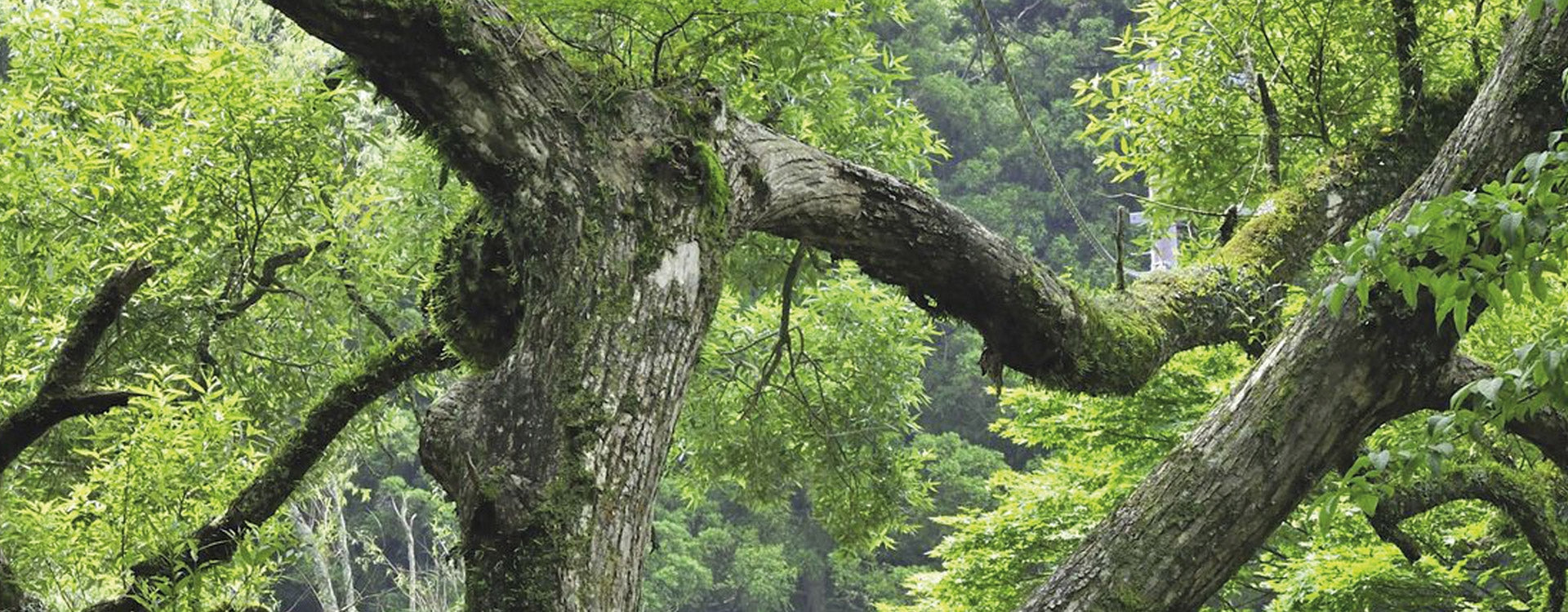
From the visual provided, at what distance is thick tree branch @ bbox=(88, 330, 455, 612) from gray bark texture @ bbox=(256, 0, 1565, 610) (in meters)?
0.71

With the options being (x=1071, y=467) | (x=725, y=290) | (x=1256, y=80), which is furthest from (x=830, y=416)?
(x=1071, y=467)

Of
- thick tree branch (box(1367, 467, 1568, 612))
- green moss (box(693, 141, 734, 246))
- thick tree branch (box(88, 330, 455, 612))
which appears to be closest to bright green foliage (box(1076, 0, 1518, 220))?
thick tree branch (box(1367, 467, 1568, 612))

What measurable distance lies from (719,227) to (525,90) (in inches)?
18.2

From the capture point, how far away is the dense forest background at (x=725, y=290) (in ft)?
14.0

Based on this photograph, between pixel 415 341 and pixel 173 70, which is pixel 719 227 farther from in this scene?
pixel 173 70

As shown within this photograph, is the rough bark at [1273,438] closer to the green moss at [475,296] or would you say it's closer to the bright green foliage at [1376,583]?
the green moss at [475,296]

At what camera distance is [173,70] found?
627 cm

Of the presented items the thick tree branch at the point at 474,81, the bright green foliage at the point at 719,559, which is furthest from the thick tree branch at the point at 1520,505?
the bright green foliage at the point at 719,559

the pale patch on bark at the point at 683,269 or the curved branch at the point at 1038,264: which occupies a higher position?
the curved branch at the point at 1038,264

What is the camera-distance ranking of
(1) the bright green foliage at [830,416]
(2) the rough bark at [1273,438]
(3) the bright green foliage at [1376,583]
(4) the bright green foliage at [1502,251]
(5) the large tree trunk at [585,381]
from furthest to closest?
1. (1) the bright green foliage at [830,416]
2. (3) the bright green foliage at [1376,583]
3. (2) the rough bark at [1273,438]
4. (5) the large tree trunk at [585,381]
5. (4) the bright green foliage at [1502,251]

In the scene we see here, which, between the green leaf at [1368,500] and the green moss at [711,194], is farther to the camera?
the green moss at [711,194]

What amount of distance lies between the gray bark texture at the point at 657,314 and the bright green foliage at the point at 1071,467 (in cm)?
361

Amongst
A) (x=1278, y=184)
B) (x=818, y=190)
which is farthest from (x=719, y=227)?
(x=1278, y=184)

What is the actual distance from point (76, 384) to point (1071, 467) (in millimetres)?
6399
